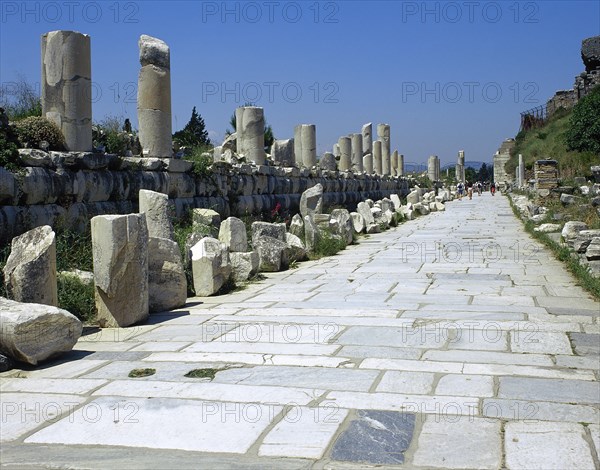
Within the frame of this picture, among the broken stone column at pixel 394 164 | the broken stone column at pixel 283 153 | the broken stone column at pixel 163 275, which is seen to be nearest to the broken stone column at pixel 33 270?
the broken stone column at pixel 163 275

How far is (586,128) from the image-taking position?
2797 centimetres

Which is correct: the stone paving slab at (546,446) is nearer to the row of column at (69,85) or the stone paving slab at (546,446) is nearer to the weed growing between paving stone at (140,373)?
the weed growing between paving stone at (140,373)

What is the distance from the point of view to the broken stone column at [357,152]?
30.2m

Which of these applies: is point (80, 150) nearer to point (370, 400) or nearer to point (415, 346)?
point (415, 346)

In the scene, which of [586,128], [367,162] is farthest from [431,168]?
[586,128]

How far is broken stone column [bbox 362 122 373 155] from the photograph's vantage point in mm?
33625

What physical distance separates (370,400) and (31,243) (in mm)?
3693

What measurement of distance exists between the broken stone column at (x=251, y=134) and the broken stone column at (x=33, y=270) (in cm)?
1146

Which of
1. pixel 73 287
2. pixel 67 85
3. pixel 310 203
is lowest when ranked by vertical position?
pixel 73 287

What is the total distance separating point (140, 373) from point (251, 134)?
1332cm

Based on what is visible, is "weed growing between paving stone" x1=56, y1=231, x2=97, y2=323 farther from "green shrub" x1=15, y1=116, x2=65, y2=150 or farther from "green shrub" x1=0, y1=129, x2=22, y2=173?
"green shrub" x1=15, y1=116, x2=65, y2=150

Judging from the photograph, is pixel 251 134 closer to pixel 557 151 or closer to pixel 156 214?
pixel 156 214

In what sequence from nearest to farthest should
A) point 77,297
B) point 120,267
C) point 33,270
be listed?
point 33,270 → point 120,267 → point 77,297

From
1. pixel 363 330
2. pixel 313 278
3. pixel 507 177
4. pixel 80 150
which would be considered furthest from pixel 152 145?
pixel 507 177
